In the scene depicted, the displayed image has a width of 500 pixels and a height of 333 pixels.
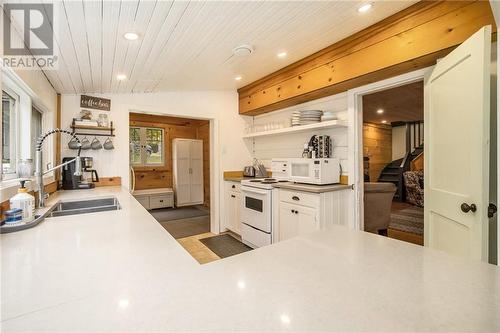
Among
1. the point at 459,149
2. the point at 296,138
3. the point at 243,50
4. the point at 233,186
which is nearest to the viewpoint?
the point at 459,149

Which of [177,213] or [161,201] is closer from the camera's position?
[177,213]

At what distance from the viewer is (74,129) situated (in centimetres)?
297

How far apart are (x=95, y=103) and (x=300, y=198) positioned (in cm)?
280

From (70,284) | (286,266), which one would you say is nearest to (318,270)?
(286,266)

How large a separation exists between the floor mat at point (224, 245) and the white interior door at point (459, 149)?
2186 millimetres

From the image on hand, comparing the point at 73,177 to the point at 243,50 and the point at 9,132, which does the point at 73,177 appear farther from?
the point at 243,50

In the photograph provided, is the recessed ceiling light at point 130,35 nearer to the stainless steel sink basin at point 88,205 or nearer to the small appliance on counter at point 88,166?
the stainless steel sink basin at point 88,205

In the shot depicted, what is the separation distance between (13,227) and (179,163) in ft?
16.0

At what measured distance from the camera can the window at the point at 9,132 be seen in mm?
1817

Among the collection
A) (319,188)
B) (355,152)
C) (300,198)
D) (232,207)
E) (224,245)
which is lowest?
(224,245)

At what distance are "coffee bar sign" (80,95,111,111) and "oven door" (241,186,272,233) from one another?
6.88ft

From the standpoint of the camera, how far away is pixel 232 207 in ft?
13.0

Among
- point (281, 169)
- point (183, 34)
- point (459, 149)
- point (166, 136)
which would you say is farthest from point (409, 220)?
point (166, 136)

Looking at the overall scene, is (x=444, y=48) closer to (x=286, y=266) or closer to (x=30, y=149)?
(x=286, y=266)
